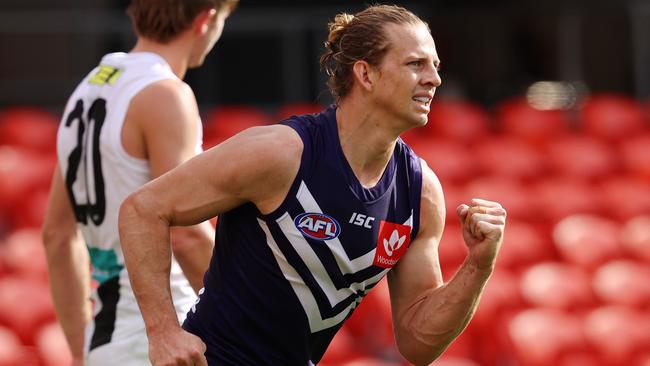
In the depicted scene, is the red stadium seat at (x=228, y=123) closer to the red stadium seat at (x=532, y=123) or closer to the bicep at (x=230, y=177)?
the red stadium seat at (x=532, y=123)

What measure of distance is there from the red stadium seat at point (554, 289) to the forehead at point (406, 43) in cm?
432

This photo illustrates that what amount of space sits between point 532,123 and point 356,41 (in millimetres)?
7108

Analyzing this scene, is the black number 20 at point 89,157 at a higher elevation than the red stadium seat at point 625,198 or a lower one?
higher

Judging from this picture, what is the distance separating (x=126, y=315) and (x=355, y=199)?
3.01ft

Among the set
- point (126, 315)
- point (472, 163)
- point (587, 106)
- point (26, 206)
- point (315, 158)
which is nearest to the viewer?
point (315, 158)

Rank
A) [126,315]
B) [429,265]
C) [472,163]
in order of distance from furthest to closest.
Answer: [472,163] < [126,315] < [429,265]

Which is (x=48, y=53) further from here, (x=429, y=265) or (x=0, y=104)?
(x=429, y=265)

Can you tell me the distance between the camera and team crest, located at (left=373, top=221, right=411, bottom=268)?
3.30 meters

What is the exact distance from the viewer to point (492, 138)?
9.80 metres

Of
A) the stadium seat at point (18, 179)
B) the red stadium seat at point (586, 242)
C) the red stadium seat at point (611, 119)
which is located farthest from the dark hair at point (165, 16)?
the red stadium seat at point (611, 119)

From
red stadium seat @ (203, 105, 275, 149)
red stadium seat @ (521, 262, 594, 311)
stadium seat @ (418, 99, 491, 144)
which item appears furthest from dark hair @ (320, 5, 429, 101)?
stadium seat @ (418, 99, 491, 144)

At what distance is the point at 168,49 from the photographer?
12.6 feet

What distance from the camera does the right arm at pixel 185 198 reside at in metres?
3.07

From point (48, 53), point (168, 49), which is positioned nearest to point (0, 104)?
point (48, 53)
